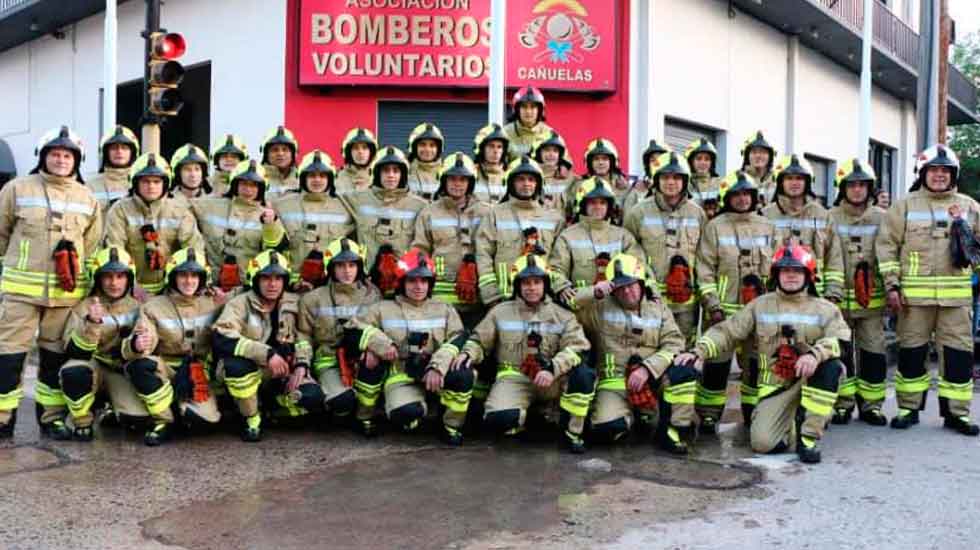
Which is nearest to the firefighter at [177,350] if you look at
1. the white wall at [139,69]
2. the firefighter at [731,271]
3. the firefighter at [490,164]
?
the firefighter at [490,164]

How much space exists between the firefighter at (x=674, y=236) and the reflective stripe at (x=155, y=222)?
348 centimetres

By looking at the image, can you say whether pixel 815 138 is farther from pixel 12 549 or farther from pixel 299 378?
pixel 12 549

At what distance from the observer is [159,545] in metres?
4.45

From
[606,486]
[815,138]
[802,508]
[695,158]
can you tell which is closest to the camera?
[802,508]

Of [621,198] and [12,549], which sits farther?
[621,198]

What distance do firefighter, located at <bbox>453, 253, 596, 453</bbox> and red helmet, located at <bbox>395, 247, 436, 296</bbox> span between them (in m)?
0.51

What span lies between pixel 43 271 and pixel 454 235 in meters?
2.90

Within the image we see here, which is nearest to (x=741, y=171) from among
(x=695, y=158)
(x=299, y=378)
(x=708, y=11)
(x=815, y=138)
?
(x=695, y=158)

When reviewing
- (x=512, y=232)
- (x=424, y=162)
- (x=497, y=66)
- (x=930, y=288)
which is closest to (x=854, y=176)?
(x=930, y=288)

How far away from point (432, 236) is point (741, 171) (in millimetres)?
2432

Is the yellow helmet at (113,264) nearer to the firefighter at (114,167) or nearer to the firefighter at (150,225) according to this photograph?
the firefighter at (150,225)

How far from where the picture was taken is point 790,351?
6539 millimetres

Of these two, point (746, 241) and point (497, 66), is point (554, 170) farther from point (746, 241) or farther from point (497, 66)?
point (497, 66)

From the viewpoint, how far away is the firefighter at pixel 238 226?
23.9 ft
